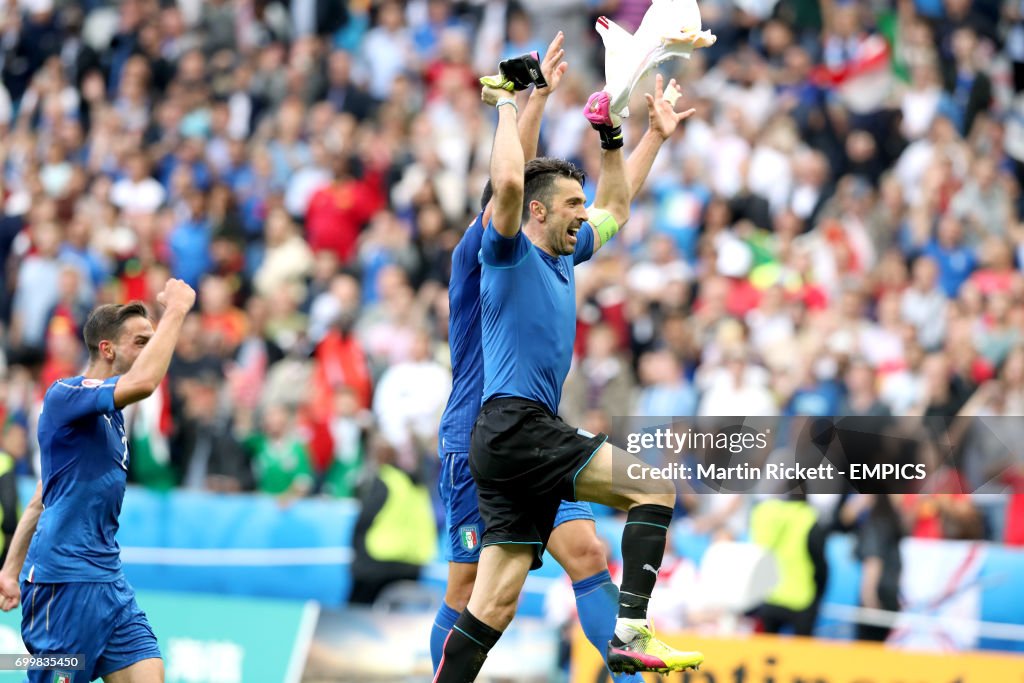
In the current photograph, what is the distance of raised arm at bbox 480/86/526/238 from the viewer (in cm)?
720

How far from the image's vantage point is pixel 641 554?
7355 millimetres

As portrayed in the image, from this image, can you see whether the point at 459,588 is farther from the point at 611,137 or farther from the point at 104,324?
the point at 611,137

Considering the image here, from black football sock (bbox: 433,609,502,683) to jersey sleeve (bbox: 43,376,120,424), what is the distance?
6.44 ft

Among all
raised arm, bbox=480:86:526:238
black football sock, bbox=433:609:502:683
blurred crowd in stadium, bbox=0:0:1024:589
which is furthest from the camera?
blurred crowd in stadium, bbox=0:0:1024:589

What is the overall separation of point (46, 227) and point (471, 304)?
37.5 feet

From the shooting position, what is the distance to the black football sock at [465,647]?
24.7 ft

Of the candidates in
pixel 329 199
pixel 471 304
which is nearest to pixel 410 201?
pixel 329 199

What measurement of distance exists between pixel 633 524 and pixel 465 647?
0.99 m

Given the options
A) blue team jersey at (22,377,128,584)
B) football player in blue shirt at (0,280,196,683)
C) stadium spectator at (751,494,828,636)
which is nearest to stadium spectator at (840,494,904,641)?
stadium spectator at (751,494,828,636)

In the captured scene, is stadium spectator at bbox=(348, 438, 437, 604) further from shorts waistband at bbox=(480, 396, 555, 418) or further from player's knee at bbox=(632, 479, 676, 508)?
player's knee at bbox=(632, 479, 676, 508)

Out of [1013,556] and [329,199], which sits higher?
[329,199]

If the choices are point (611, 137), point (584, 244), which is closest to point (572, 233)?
point (584, 244)

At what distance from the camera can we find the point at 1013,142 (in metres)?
17.6

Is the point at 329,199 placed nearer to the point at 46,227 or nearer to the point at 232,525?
the point at 46,227
